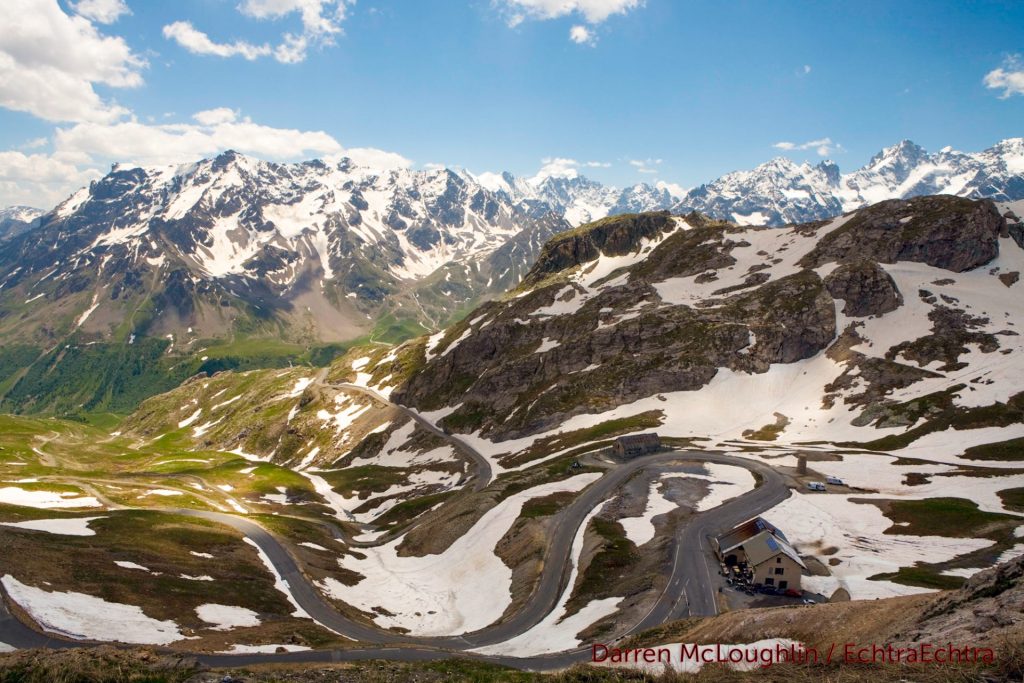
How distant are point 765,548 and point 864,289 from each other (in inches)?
4949

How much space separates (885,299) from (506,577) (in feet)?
437

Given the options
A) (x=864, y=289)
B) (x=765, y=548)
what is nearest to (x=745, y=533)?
(x=765, y=548)

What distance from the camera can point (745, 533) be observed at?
57.2 meters

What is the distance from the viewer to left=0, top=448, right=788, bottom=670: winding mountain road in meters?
42.4

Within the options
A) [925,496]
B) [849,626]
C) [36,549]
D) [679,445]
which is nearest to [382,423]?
[679,445]

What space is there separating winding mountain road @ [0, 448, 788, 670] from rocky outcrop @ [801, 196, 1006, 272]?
371 feet

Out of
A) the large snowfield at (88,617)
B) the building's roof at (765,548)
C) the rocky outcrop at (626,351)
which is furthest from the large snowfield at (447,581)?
the rocky outcrop at (626,351)

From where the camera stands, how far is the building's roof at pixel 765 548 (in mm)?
49969

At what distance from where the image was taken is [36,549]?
52125 mm

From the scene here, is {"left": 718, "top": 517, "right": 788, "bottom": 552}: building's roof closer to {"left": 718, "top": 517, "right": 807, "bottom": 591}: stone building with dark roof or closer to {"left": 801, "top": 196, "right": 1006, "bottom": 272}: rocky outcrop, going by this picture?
{"left": 718, "top": 517, "right": 807, "bottom": 591}: stone building with dark roof

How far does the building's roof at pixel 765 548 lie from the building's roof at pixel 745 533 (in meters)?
1.95

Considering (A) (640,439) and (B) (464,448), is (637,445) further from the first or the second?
(B) (464,448)

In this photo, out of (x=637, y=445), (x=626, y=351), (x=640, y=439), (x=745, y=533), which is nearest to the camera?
(x=745, y=533)

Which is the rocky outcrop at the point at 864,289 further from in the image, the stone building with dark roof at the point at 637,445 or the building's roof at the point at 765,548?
the building's roof at the point at 765,548
